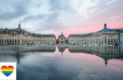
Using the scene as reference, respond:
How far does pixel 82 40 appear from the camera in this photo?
181000 mm

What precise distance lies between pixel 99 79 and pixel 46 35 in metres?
176

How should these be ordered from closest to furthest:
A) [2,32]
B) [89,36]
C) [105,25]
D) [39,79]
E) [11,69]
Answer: [11,69] < [39,79] < [2,32] < [105,25] < [89,36]

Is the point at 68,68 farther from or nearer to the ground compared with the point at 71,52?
farther from the ground

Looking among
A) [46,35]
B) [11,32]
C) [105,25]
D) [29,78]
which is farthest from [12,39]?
[29,78]

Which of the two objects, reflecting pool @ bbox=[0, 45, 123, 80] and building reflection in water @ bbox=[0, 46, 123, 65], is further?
building reflection in water @ bbox=[0, 46, 123, 65]

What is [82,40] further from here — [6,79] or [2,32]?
[6,79]

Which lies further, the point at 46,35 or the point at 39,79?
the point at 46,35

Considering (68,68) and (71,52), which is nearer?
(68,68)

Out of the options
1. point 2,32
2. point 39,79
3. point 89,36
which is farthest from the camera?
point 89,36

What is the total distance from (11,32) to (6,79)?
129 m

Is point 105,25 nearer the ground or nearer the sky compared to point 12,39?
nearer the sky

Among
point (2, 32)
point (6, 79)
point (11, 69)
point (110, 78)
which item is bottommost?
point (110, 78)

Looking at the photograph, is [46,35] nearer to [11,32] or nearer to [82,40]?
[82,40]

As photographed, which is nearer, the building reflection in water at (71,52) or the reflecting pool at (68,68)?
the reflecting pool at (68,68)
